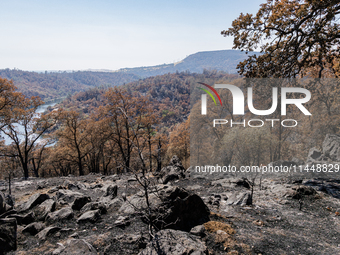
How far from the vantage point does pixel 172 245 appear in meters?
3.66

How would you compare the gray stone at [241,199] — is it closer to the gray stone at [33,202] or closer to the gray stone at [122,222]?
the gray stone at [122,222]

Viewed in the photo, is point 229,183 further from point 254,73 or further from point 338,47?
point 338,47

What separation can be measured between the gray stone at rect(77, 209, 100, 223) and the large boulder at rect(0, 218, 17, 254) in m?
1.46

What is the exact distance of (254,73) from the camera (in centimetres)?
1049

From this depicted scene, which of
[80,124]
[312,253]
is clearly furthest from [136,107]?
[312,253]

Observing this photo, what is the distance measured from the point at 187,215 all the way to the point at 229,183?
510cm

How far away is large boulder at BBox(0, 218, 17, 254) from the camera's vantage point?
422 cm

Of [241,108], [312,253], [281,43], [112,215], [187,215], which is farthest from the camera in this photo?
[241,108]

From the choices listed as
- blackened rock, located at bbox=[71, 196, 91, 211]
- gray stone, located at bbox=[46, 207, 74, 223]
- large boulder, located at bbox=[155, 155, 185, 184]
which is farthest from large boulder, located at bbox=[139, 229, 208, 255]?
large boulder, located at bbox=[155, 155, 185, 184]

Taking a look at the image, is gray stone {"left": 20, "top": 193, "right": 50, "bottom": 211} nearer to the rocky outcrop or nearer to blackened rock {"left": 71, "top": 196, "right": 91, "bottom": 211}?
blackened rock {"left": 71, "top": 196, "right": 91, "bottom": 211}

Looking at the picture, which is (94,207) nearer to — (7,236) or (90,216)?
(90,216)

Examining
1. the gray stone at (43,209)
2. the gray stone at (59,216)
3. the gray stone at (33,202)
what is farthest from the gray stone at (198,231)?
the gray stone at (33,202)

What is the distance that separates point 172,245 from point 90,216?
2.99 m

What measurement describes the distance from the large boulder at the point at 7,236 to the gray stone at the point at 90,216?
1.46 metres
